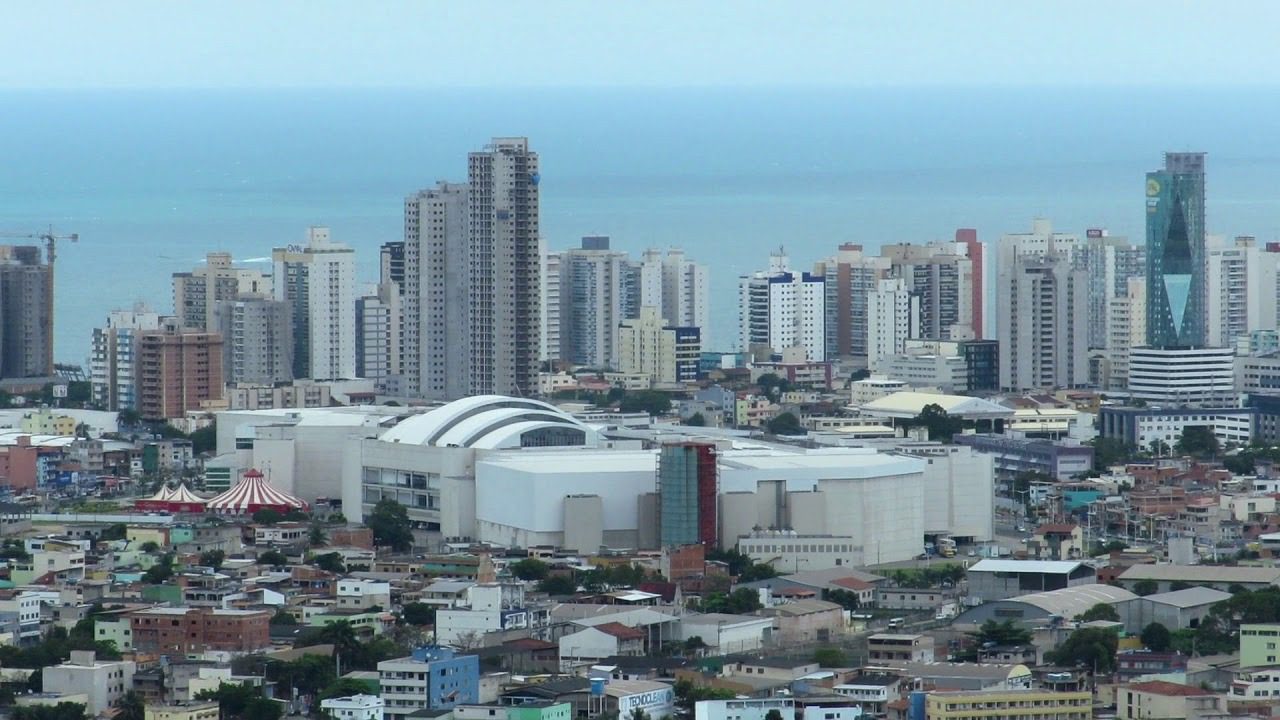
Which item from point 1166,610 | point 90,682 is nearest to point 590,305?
point 1166,610

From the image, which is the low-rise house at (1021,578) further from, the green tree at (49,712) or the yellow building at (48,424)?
the yellow building at (48,424)

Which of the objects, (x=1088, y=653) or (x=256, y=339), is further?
(x=256, y=339)

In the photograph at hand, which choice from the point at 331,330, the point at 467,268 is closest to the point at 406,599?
the point at 467,268

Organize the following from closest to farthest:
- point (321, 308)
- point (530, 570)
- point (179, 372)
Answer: point (530, 570), point (179, 372), point (321, 308)

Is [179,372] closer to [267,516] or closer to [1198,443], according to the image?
[267,516]

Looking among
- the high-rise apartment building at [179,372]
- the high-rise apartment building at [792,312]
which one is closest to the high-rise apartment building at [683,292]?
the high-rise apartment building at [792,312]

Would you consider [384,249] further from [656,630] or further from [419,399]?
[656,630]
